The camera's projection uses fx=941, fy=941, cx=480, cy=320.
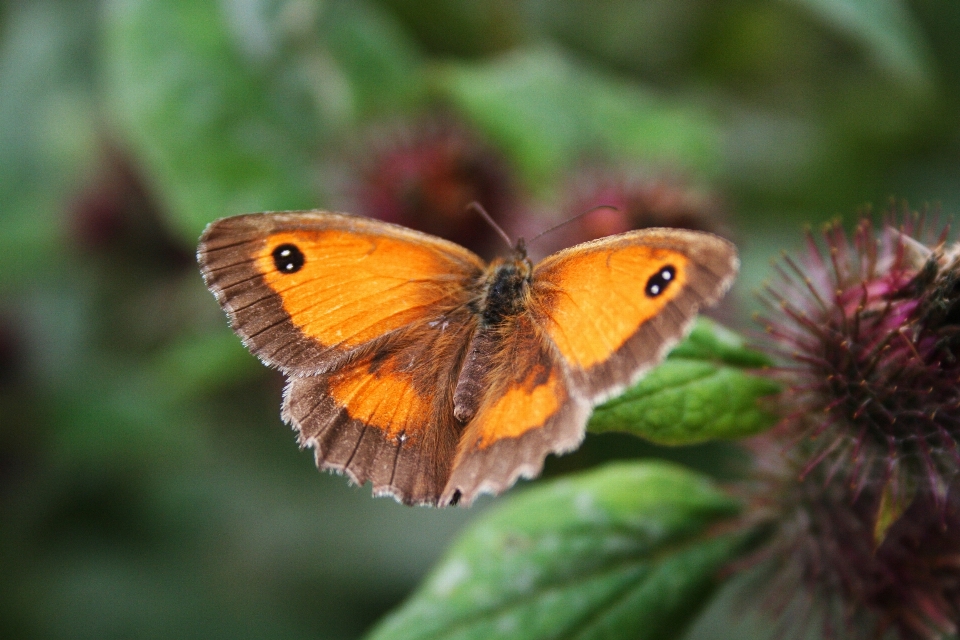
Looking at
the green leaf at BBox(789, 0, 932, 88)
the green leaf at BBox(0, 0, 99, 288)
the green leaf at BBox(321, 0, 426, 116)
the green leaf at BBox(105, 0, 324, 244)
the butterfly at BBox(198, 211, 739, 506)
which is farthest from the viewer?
the green leaf at BBox(0, 0, 99, 288)

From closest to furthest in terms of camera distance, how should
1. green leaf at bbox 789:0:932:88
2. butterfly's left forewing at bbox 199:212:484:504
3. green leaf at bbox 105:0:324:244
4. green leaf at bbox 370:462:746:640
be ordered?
butterfly's left forewing at bbox 199:212:484:504 → green leaf at bbox 370:462:746:640 → green leaf at bbox 789:0:932:88 → green leaf at bbox 105:0:324:244

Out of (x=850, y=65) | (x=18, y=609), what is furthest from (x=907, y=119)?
(x=18, y=609)

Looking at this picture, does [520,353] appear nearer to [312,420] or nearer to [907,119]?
[312,420]

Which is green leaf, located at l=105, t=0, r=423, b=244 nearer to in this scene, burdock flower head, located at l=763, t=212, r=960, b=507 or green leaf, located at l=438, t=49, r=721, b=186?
green leaf, located at l=438, t=49, r=721, b=186

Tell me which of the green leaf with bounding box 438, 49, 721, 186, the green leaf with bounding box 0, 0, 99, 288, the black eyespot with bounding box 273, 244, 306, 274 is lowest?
the black eyespot with bounding box 273, 244, 306, 274

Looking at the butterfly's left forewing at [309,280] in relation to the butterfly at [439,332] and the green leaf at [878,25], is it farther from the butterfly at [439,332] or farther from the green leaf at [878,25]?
the green leaf at [878,25]

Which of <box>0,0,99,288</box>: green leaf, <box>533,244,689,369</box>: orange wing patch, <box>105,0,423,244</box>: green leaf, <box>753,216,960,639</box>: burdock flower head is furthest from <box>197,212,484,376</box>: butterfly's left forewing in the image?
<box>0,0,99,288</box>: green leaf

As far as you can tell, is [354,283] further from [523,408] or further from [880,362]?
[880,362]
